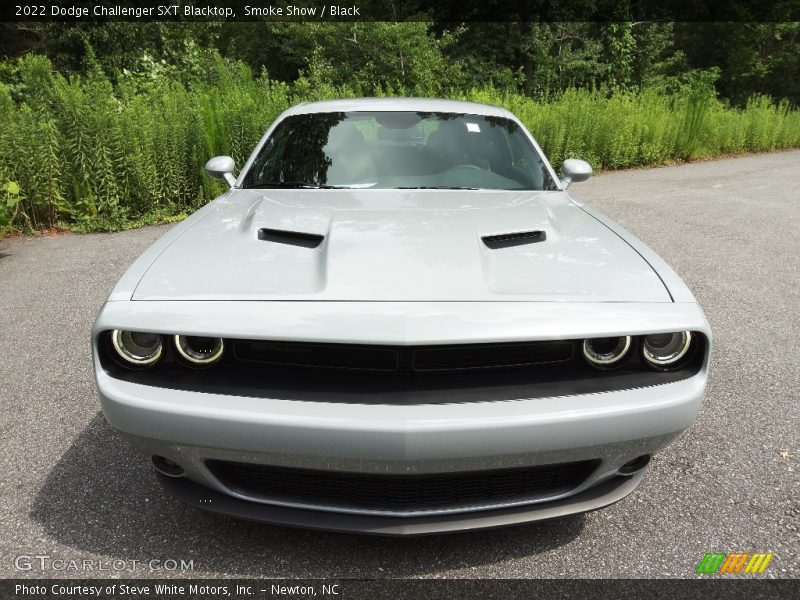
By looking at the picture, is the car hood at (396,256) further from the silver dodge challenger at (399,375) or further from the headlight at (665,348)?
the headlight at (665,348)

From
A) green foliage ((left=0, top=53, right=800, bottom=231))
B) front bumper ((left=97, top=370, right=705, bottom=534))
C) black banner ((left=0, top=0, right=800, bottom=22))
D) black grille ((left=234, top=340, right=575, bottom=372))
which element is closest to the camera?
front bumper ((left=97, top=370, right=705, bottom=534))

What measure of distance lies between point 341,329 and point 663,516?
1400 mm

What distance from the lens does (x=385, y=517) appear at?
164cm

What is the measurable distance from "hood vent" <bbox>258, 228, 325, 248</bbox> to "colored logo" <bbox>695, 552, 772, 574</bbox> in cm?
164

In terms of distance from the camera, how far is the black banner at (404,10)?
43.2 ft

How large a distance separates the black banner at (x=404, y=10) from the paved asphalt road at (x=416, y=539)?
39.5 feet

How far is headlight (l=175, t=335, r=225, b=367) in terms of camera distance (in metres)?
1.67

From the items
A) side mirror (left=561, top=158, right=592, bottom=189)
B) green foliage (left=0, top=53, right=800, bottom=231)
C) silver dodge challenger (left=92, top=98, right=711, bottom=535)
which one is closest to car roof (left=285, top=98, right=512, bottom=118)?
side mirror (left=561, top=158, right=592, bottom=189)

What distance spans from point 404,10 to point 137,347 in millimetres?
22488

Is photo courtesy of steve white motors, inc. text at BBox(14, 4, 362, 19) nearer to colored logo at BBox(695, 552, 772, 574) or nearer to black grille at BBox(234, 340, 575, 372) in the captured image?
black grille at BBox(234, 340, 575, 372)

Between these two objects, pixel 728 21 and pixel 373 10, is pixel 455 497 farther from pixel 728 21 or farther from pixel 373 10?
pixel 728 21

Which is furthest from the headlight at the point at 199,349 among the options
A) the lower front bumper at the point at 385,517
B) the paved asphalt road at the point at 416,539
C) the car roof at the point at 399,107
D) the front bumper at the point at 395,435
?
the car roof at the point at 399,107

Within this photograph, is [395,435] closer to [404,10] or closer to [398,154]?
[398,154]

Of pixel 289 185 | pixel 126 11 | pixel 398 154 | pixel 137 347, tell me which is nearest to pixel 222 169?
pixel 289 185
